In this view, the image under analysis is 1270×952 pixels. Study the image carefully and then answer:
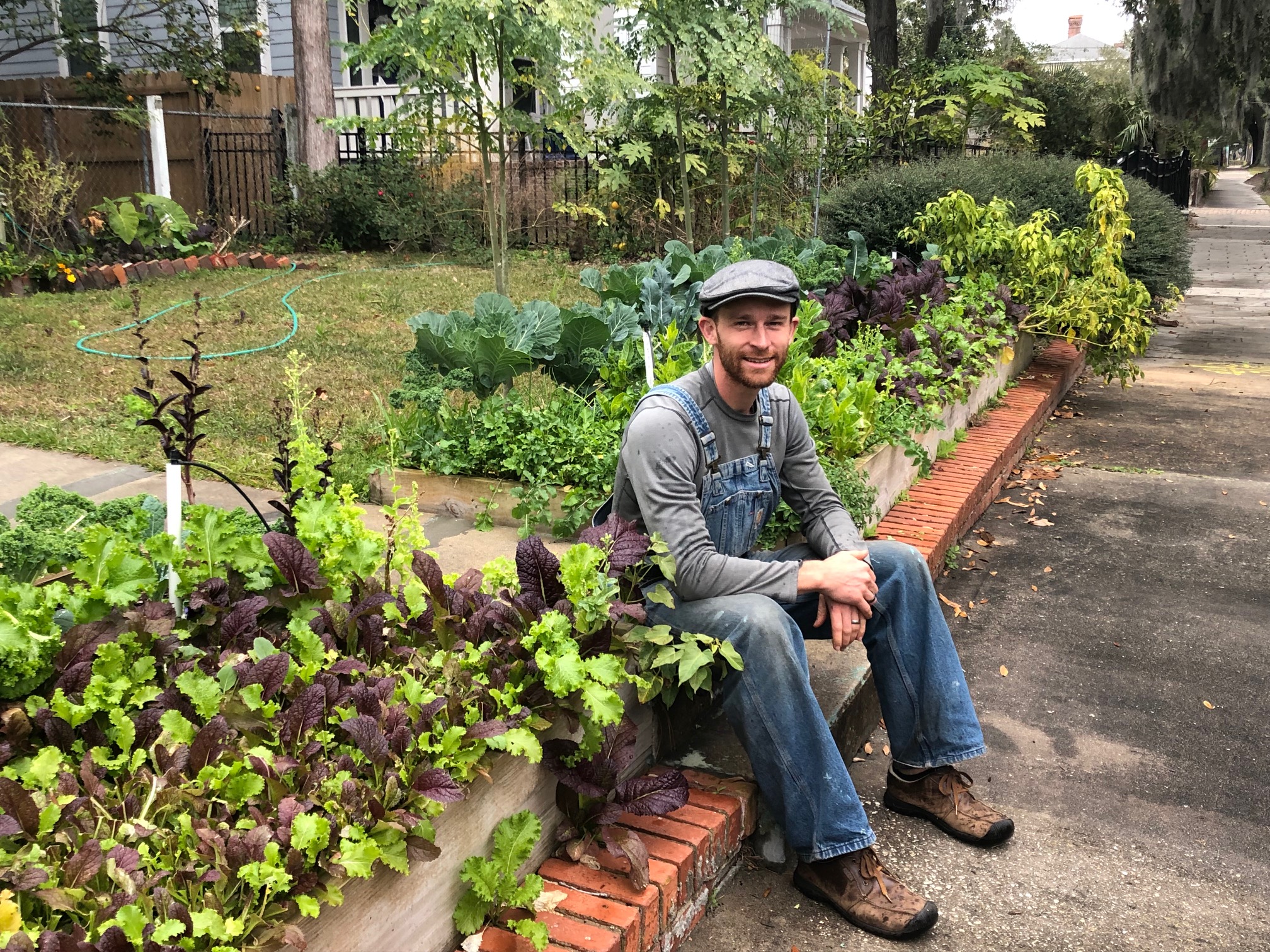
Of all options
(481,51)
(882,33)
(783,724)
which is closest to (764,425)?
(783,724)

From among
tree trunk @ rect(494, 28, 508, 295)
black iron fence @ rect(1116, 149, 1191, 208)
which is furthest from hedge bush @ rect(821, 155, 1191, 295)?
black iron fence @ rect(1116, 149, 1191, 208)

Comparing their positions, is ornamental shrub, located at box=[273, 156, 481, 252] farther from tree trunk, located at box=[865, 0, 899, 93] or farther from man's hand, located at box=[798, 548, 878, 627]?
man's hand, located at box=[798, 548, 878, 627]

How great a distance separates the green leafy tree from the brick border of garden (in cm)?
454

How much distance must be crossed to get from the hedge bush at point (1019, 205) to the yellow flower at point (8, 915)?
8807 mm

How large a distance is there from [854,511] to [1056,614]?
1106mm

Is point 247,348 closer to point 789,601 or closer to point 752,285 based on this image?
point 752,285

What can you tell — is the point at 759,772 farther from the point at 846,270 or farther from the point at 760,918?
the point at 846,270

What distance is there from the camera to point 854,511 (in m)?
4.40

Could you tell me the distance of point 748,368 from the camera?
9.65ft

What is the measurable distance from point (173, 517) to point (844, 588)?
1635 mm

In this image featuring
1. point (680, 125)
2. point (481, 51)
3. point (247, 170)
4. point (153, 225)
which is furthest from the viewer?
point (247, 170)

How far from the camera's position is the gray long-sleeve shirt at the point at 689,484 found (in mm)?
2867

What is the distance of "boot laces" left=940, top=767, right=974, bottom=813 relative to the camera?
320 cm

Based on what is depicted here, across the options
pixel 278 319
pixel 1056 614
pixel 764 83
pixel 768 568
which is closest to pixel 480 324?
pixel 768 568
